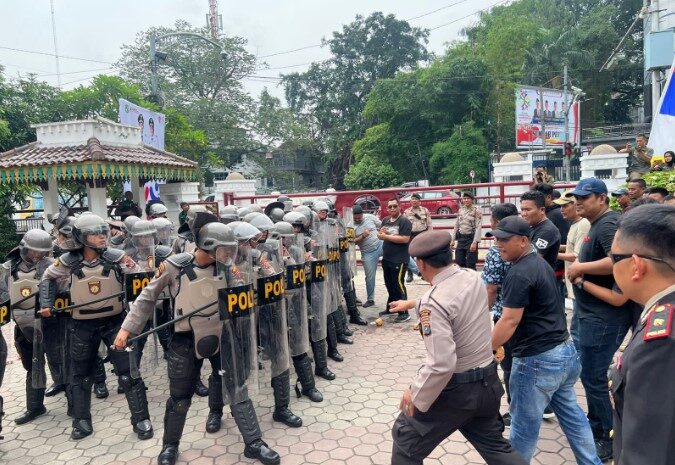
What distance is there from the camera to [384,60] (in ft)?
143

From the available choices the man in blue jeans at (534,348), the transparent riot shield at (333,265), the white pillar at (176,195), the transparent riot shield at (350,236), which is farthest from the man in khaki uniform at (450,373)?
the white pillar at (176,195)

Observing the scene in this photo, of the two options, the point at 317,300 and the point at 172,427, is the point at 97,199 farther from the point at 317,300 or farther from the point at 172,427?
the point at 172,427

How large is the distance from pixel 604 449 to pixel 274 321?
2685 mm

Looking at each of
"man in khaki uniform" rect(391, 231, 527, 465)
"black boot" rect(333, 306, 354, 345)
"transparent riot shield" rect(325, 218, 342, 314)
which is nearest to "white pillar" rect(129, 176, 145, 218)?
"transparent riot shield" rect(325, 218, 342, 314)

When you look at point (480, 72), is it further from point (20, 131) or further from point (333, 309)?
point (333, 309)

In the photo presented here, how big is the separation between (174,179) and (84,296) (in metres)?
9.18

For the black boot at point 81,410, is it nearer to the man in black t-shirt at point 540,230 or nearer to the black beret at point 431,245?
the black beret at point 431,245

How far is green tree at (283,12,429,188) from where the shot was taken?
1710 inches

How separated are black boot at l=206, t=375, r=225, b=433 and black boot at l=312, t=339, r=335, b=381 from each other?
128 centimetres

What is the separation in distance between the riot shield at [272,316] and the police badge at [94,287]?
151 centimetres

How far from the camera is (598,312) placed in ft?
10.9

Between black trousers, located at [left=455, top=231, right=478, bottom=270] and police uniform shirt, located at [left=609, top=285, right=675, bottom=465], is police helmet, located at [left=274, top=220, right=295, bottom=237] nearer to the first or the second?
police uniform shirt, located at [left=609, top=285, right=675, bottom=465]

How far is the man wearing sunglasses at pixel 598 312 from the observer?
329 centimetres

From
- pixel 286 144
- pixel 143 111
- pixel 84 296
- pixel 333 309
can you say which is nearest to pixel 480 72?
pixel 286 144
